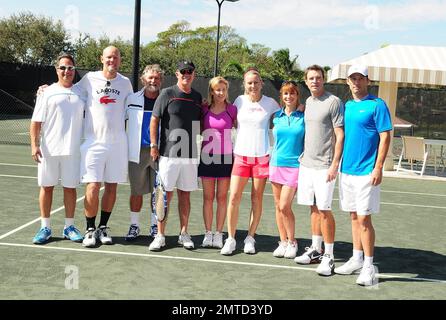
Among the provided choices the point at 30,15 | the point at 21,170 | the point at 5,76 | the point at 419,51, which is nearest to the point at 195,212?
the point at 21,170

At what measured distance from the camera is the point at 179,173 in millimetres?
5367

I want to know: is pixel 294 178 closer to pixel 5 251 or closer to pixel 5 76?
pixel 5 251

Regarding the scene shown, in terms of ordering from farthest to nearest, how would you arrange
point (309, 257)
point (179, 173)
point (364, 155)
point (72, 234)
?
point (72, 234), point (179, 173), point (309, 257), point (364, 155)

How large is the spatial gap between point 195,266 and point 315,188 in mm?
1326

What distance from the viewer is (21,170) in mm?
10305

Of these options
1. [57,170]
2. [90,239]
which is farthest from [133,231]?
[57,170]

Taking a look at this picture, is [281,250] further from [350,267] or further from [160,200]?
[160,200]

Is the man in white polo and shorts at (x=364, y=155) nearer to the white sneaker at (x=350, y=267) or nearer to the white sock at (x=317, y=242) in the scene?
the white sneaker at (x=350, y=267)

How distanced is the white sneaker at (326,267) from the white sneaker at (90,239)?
2.27 meters

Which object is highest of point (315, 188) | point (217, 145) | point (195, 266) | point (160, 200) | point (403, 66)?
point (403, 66)

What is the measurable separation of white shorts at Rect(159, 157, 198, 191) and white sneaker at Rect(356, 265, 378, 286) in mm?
1827

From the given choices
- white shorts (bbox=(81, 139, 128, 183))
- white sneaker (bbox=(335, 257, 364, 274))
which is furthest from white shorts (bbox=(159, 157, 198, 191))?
white sneaker (bbox=(335, 257, 364, 274))

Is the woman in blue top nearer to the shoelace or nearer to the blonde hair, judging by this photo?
the blonde hair

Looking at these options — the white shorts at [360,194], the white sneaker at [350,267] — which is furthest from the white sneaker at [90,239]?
the white shorts at [360,194]
